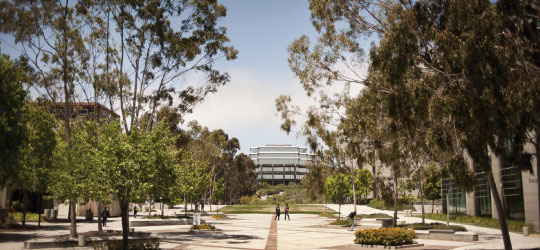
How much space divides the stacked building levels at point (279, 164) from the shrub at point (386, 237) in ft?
503

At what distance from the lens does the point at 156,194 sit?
17438mm

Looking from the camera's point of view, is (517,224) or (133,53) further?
(517,224)

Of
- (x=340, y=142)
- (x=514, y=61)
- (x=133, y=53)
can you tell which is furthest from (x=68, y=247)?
(x=340, y=142)

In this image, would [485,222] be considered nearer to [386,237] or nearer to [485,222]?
[485,222]

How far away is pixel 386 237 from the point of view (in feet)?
63.6

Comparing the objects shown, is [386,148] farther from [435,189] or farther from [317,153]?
[435,189]

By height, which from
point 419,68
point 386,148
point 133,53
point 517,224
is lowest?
point 517,224

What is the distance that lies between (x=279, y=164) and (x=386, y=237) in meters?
157

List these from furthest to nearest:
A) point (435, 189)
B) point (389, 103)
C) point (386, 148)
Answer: point (435, 189) < point (386, 148) < point (389, 103)

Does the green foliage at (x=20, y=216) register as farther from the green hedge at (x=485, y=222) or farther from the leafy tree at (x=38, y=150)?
the green hedge at (x=485, y=222)

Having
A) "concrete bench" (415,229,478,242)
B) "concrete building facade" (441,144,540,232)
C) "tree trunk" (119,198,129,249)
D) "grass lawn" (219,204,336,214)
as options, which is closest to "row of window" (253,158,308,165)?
"grass lawn" (219,204,336,214)

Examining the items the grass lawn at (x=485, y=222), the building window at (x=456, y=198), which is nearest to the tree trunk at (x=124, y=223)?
the grass lawn at (x=485, y=222)

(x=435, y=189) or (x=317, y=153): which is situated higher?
(x=317, y=153)

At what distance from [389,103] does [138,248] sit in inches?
421
